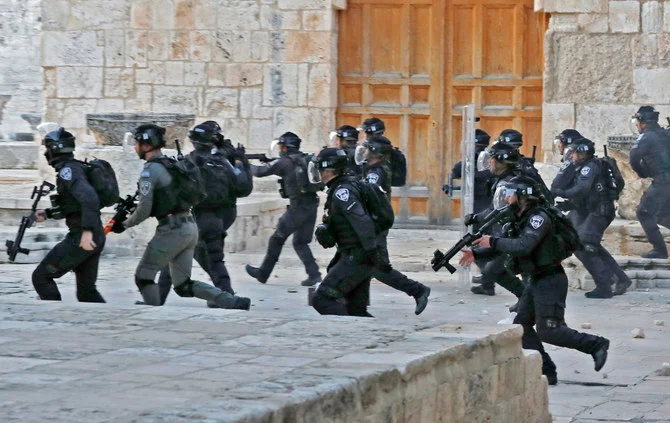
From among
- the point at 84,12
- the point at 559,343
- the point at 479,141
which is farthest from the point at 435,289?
the point at 84,12

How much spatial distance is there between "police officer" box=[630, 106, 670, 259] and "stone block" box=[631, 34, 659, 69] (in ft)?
6.17

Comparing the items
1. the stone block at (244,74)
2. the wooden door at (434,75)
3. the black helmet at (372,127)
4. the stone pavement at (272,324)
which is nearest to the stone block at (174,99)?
the stone block at (244,74)

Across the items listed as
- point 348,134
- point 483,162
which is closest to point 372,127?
point 348,134

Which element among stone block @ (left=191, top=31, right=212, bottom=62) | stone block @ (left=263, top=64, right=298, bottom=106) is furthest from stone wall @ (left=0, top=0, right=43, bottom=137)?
stone block @ (left=263, top=64, right=298, bottom=106)

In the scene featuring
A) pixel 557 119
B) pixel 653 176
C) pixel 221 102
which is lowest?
pixel 653 176

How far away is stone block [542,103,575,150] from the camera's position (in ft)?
55.1

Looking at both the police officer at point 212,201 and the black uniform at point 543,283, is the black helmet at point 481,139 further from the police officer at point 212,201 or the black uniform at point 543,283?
the black uniform at point 543,283

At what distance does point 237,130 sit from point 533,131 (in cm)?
326

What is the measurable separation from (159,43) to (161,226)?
744 cm

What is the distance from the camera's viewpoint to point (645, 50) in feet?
54.6

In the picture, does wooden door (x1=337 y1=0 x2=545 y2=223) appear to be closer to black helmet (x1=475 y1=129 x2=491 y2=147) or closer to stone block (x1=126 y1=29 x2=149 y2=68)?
stone block (x1=126 y1=29 x2=149 y2=68)

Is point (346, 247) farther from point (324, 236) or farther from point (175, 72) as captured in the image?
point (175, 72)

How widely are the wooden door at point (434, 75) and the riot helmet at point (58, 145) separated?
7.36 metres

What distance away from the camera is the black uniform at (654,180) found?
14.6 m
